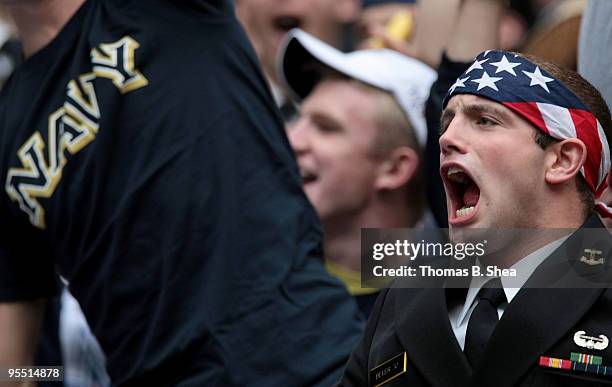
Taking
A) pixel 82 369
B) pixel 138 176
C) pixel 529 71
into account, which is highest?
pixel 529 71

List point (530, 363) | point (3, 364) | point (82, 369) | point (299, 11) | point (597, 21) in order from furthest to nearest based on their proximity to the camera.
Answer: point (299, 11)
point (82, 369)
point (3, 364)
point (597, 21)
point (530, 363)

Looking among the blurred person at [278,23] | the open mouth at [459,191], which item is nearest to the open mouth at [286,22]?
the blurred person at [278,23]

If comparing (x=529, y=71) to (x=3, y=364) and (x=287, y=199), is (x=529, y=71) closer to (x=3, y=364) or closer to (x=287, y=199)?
(x=287, y=199)

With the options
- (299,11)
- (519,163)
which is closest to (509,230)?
(519,163)

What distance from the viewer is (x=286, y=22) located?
507 cm

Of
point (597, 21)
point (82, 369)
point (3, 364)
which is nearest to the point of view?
point (597, 21)

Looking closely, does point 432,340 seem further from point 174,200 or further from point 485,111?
point 174,200

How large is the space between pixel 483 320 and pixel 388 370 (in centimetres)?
20

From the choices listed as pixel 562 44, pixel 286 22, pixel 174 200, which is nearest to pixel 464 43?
pixel 562 44

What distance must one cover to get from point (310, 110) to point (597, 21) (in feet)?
4.45

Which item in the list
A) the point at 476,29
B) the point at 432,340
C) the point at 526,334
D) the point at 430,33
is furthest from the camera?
the point at 430,33

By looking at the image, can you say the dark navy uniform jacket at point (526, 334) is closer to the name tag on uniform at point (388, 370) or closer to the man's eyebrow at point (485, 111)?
the name tag on uniform at point (388, 370)

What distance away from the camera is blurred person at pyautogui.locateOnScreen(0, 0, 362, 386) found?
314 cm

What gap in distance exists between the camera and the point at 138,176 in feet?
10.5
